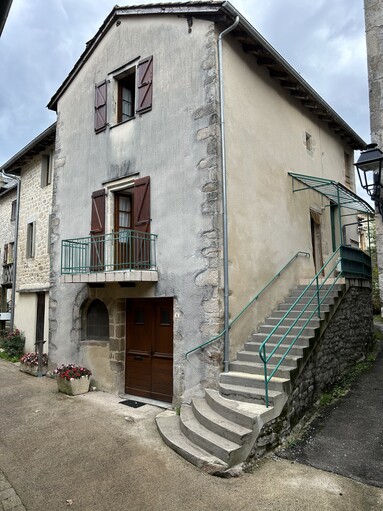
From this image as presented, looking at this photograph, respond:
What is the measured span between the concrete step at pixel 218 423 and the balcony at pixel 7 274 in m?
11.7

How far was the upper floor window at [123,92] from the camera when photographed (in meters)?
7.70

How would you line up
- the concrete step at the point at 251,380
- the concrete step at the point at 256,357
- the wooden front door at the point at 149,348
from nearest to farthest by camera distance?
the concrete step at the point at 251,380 < the concrete step at the point at 256,357 < the wooden front door at the point at 149,348

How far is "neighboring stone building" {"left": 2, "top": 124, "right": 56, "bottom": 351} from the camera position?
1139cm

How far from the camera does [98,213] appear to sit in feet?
26.8

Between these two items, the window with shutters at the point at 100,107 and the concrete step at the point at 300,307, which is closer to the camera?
the concrete step at the point at 300,307

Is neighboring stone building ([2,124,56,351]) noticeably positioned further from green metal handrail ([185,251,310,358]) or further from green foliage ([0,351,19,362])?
green metal handrail ([185,251,310,358])

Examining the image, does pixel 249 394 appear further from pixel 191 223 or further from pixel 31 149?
pixel 31 149

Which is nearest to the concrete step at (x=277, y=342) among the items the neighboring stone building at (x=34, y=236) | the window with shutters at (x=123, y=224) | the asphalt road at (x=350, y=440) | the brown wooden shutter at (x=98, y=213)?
the asphalt road at (x=350, y=440)

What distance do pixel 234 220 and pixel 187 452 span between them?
12.3 feet

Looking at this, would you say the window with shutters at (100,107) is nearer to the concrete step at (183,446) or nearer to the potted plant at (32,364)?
the potted plant at (32,364)

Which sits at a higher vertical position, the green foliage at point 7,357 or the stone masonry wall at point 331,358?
the stone masonry wall at point 331,358

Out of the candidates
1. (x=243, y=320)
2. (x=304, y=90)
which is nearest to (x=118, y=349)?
(x=243, y=320)

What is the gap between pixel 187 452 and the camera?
14.6ft

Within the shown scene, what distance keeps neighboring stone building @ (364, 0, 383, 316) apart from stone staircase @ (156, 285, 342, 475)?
2308 millimetres
